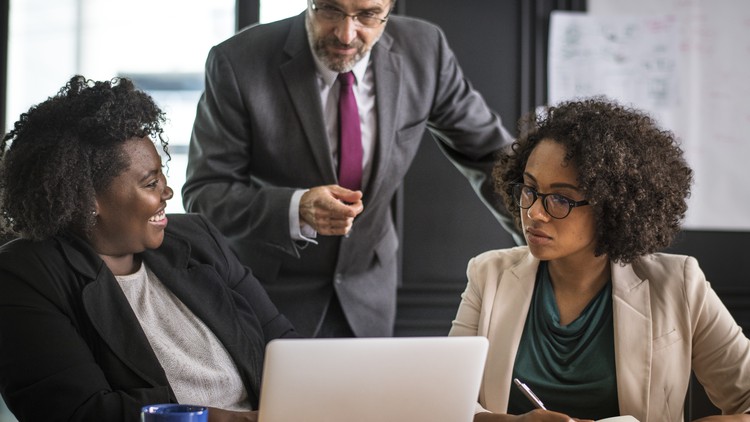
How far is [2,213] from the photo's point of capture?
1.91m

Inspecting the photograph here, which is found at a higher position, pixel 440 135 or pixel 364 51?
pixel 364 51

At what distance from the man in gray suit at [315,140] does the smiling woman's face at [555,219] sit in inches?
25.7

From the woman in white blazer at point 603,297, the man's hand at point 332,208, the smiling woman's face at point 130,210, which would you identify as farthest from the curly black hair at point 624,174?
the smiling woman's face at point 130,210

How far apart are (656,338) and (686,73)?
2.00 meters

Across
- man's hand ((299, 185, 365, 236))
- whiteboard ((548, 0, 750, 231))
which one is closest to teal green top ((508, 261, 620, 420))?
man's hand ((299, 185, 365, 236))

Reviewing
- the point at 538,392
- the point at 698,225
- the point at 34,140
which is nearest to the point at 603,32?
the point at 698,225

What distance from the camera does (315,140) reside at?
101 inches

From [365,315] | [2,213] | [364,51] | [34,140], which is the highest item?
[364,51]

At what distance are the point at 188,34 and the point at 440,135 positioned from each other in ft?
4.72

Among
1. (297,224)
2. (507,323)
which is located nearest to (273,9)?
(297,224)

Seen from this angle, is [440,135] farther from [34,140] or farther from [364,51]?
[34,140]

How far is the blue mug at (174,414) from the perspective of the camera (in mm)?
1249

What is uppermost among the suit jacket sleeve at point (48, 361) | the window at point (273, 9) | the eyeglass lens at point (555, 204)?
the window at point (273, 9)

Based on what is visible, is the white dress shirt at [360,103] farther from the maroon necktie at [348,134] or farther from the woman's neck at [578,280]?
the woman's neck at [578,280]
